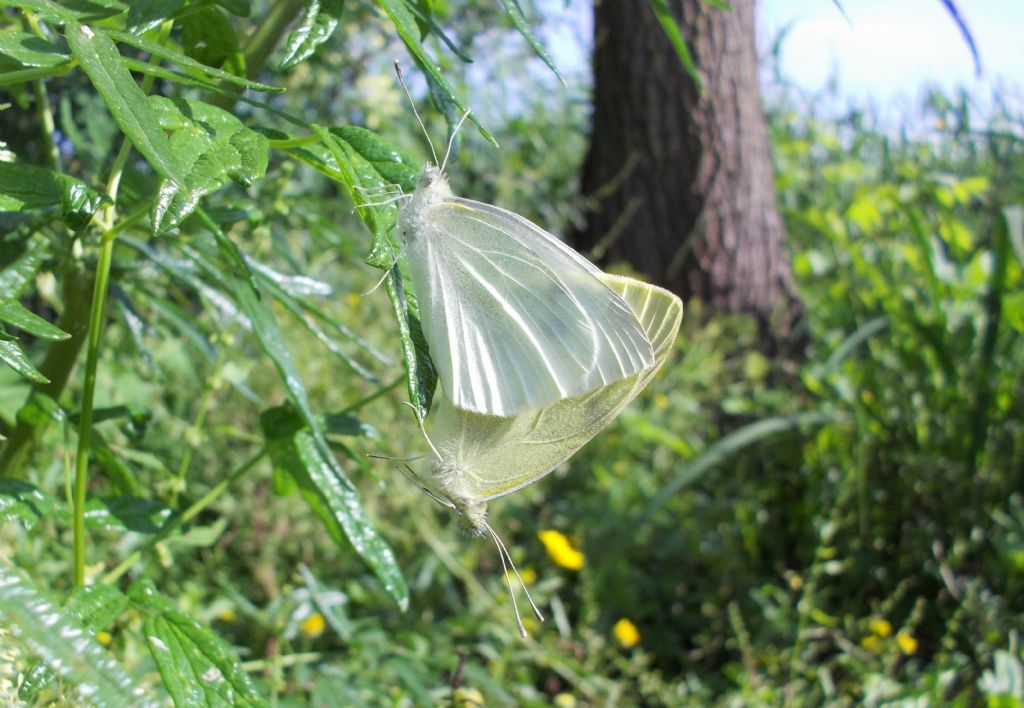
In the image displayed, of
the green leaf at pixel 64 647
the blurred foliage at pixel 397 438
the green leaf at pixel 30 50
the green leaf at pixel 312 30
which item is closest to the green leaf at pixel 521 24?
the blurred foliage at pixel 397 438

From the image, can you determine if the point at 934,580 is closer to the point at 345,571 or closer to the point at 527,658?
the point at 527,658

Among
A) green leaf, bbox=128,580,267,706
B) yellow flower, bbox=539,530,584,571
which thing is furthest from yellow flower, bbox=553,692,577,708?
green leaf, bbox=128,580,267,706

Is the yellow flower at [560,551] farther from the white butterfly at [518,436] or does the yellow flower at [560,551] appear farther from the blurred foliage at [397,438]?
the white butterfly at [518,436]

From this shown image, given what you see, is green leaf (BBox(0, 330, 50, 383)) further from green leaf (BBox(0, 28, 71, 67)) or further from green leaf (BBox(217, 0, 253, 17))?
green leaf (BBox(217, 0, 253, 17))

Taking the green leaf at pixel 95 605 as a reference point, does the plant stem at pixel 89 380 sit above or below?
above

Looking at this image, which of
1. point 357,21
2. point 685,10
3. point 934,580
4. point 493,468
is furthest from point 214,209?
point 685,10

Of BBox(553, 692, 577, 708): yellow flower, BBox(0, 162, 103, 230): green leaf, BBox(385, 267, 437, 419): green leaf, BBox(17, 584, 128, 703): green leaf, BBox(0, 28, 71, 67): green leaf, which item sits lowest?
BBox(553, 692, 577, 708): yellow flower
